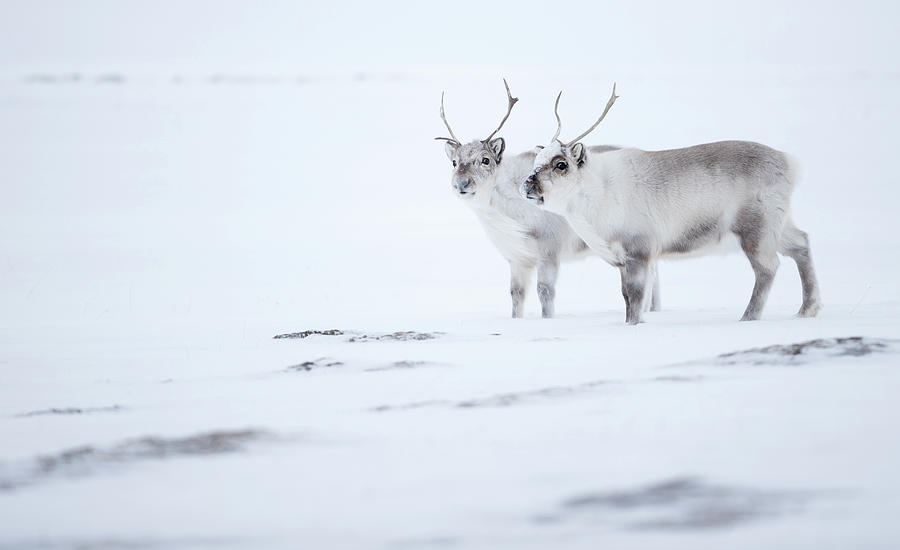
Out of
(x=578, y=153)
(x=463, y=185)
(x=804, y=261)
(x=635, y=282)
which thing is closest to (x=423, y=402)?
(x=635, y=282)

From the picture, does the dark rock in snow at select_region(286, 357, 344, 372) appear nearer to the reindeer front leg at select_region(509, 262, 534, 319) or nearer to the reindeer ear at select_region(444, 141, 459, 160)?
the reindeer front leg at select_region(509, 262, 534, 319)

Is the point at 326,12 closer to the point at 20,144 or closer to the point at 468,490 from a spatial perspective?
the point at 20,144

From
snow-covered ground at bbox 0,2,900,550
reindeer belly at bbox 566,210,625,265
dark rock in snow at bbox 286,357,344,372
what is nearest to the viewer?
snow-covered ground at bbox 0,2,900,550

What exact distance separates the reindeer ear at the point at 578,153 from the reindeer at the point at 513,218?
120 cm

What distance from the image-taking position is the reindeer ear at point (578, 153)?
7.05 meters

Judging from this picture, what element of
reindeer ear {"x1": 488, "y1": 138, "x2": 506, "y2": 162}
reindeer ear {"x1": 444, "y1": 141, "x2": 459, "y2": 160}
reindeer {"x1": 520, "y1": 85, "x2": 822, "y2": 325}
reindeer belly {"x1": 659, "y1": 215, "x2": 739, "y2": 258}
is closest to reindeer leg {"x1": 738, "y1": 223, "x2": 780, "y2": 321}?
reindeer {"x1": 520, "y1": 85, "x2": 822, "y2": 325}

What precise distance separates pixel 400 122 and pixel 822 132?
35.1ft

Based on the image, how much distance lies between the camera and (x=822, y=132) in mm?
23703

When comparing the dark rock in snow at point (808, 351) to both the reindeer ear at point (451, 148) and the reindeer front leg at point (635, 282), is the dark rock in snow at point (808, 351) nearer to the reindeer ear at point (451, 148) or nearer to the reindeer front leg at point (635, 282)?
the reindeer front leg at point (635, 282)

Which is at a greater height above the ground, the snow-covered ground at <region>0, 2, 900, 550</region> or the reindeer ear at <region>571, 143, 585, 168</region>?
the reindeer ear at <region>571, 143, 585, 168</region>

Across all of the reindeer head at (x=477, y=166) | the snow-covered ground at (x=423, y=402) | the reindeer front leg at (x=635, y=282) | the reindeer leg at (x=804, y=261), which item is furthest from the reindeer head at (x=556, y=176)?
the reindeer leg at (x=804, y=261)

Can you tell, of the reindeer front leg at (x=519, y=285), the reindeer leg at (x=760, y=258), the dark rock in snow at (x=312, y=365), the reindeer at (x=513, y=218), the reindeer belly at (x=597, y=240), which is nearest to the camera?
the dark rock in snow at (x=312, y=365)

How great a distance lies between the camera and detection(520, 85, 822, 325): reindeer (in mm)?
6711

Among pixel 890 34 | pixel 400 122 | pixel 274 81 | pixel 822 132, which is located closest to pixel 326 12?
pixel 890 34
